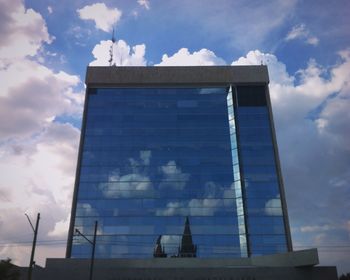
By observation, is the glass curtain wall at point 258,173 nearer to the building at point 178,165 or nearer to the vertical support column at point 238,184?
the building at point 178,165

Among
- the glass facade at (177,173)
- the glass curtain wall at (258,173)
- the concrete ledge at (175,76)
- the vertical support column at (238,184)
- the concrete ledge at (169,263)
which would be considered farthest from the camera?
the concrete ledge at (175,76)

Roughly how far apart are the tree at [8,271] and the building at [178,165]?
1812 centimetres

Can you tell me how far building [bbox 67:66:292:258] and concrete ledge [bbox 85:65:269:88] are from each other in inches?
8.3

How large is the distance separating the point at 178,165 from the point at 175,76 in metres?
20.1

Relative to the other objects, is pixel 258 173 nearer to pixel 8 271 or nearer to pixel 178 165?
pixel 178 165

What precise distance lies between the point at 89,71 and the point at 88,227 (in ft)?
110

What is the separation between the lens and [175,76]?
265ft

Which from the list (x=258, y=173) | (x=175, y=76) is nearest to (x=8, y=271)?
(x=258, y=173)

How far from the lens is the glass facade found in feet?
217

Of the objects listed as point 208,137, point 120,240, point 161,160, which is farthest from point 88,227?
point 208,137

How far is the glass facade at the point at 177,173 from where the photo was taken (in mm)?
66250

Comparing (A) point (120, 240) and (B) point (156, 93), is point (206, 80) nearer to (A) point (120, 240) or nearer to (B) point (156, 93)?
(B) point (156, 93)

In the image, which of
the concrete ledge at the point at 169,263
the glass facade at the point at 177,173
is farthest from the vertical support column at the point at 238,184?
the concrete ledge at the point at 169,263

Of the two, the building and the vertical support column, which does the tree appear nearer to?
the building
